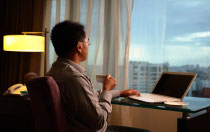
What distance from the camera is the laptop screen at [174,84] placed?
195cm

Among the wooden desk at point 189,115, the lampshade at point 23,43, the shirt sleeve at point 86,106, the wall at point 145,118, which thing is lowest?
the wall at point 145,118

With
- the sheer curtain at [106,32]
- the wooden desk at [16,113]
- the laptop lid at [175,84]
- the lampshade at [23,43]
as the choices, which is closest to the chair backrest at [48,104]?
the laptop lid at [175,84]

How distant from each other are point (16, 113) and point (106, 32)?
56.8 inches

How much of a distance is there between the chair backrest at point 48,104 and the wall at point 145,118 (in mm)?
1859

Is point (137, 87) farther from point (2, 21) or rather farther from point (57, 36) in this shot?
point (2, 21)

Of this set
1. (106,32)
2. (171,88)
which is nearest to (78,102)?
(171,88)

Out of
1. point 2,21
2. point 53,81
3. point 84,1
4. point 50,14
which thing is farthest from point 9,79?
point 53,81

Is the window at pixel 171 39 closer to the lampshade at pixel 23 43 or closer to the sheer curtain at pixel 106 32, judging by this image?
the sheer curtain at pixel 106 32

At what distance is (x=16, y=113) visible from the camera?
272 cm

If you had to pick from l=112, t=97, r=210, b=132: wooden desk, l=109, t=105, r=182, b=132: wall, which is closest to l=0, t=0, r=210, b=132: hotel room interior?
l=109, t=105, r=182, b=132: wall

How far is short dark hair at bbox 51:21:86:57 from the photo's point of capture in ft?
4.65

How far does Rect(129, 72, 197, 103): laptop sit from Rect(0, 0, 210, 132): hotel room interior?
0.82 meters

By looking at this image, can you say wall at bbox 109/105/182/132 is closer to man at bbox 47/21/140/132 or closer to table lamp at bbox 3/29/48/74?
table lamp at bbox 3/29/48/74

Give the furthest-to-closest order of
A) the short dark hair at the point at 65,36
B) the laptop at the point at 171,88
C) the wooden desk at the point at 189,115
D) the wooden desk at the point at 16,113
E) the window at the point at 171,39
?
the window at the point at 171,39 < the wooden desk at the point at 16,113 < the laptop at the point at 171,88 < the wooden desk at the point at 189,115 < the short dark hair at the point at 65,36
